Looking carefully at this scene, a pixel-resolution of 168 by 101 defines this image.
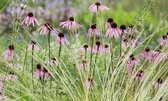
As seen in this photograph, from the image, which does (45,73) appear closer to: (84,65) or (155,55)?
(84,65)

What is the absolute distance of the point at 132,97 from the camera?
3.66 m

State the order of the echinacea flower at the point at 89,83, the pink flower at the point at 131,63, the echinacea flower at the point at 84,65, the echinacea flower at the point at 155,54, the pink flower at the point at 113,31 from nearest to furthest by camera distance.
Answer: the echinacea flower at the point at 89,83 < the pink flower at the point at 113,31 < the echinacea flower at the point at 84,65 < the pink flower at the point at 131,63 < the echinacea flower at the point at 155,54

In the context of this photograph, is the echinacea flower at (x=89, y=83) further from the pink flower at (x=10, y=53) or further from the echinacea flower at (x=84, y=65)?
the pink flower at (x=10, y=53)

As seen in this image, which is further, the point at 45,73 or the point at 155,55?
the point at 155,55

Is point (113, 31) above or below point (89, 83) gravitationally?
above

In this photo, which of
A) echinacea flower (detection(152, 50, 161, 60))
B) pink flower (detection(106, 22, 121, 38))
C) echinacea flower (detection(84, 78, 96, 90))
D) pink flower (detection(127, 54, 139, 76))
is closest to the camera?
echinacea flower (detection(84, 78, 96, 90))

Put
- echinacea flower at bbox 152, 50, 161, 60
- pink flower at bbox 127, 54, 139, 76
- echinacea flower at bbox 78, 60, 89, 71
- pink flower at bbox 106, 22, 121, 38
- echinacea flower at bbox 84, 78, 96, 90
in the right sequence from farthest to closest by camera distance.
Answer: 1. echinacea flower at bbox 152, 50, 161, 60
2. pink flower at bbox 127, 54, 139, 76
3. echinacea flower at bbox 78, 60, 89, 71
4. pink flower at bbox 106, 22, 121, 38
5. echinacea flower at bbox 84, 78, 96, 90

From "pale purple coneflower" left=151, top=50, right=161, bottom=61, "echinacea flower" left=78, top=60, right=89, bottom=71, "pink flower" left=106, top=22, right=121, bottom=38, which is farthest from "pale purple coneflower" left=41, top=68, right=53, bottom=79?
"pale purple coneflower" left=151, top=50, right=161, bottom=61

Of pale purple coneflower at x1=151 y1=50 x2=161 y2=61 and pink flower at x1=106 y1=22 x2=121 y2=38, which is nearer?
pink flower at x1=106 y1=22 x2=121 y2=38

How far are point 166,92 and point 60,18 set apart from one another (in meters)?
4.57

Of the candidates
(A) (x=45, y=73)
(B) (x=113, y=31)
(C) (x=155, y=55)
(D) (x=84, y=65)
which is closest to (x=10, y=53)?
(A) (x=45, y=73)

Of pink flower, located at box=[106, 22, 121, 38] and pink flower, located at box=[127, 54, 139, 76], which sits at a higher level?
pink flower, located at box=[106, 22, 121, 38]

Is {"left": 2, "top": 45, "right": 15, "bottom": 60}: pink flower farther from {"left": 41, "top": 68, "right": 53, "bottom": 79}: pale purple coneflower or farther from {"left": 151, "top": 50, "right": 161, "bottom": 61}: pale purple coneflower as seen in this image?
{"left": 151, "top": 50, "right": 161, "bottom": 61}: pale purple coneflower

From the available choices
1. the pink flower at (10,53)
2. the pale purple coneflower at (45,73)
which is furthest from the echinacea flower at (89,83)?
the pink flower at (10,53)
